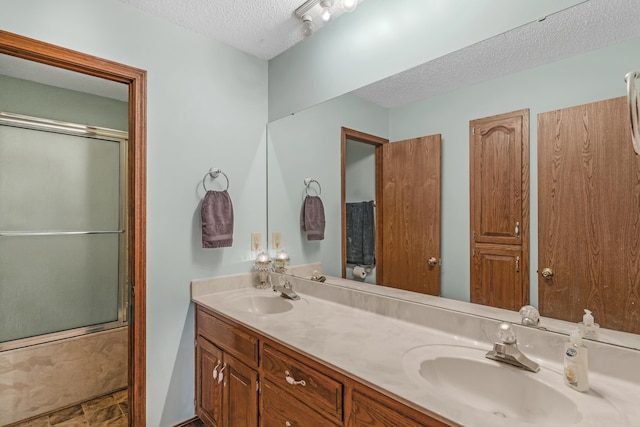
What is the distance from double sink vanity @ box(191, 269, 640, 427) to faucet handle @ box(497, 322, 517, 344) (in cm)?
8

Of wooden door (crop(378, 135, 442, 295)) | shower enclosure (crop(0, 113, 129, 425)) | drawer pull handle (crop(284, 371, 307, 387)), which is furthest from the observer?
shower enclosure (crop(0, 113, 129, 425))

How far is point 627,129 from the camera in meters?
0.95

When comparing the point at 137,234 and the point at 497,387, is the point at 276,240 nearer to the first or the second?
the point at 137,234

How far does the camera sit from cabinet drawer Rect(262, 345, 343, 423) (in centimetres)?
105

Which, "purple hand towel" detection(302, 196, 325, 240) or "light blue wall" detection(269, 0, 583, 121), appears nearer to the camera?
"light blue wall" detection(269, 0, 583, 121)

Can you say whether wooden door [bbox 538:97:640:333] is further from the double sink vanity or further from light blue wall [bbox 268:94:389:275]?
light blue wall [bbox 268:94:389:275]

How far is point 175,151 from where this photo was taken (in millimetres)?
1892

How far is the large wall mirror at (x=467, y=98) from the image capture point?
39.6 inches

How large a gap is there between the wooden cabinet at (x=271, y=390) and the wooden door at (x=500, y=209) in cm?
63

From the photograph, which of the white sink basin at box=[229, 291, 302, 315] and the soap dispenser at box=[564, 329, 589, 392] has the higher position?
the soap dispenser at box=[564, 329, 589, 392]

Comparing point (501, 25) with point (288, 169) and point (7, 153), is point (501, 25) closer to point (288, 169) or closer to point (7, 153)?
point (288, 169)

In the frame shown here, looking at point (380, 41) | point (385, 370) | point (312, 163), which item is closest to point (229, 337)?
point (385, 370)

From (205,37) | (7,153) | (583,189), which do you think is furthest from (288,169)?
(7,153)

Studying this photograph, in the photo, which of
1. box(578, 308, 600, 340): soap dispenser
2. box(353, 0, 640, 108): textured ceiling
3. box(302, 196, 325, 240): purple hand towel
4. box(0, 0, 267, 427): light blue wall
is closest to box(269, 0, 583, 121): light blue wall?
box(353, 0, 640, 108): textured ceiling
